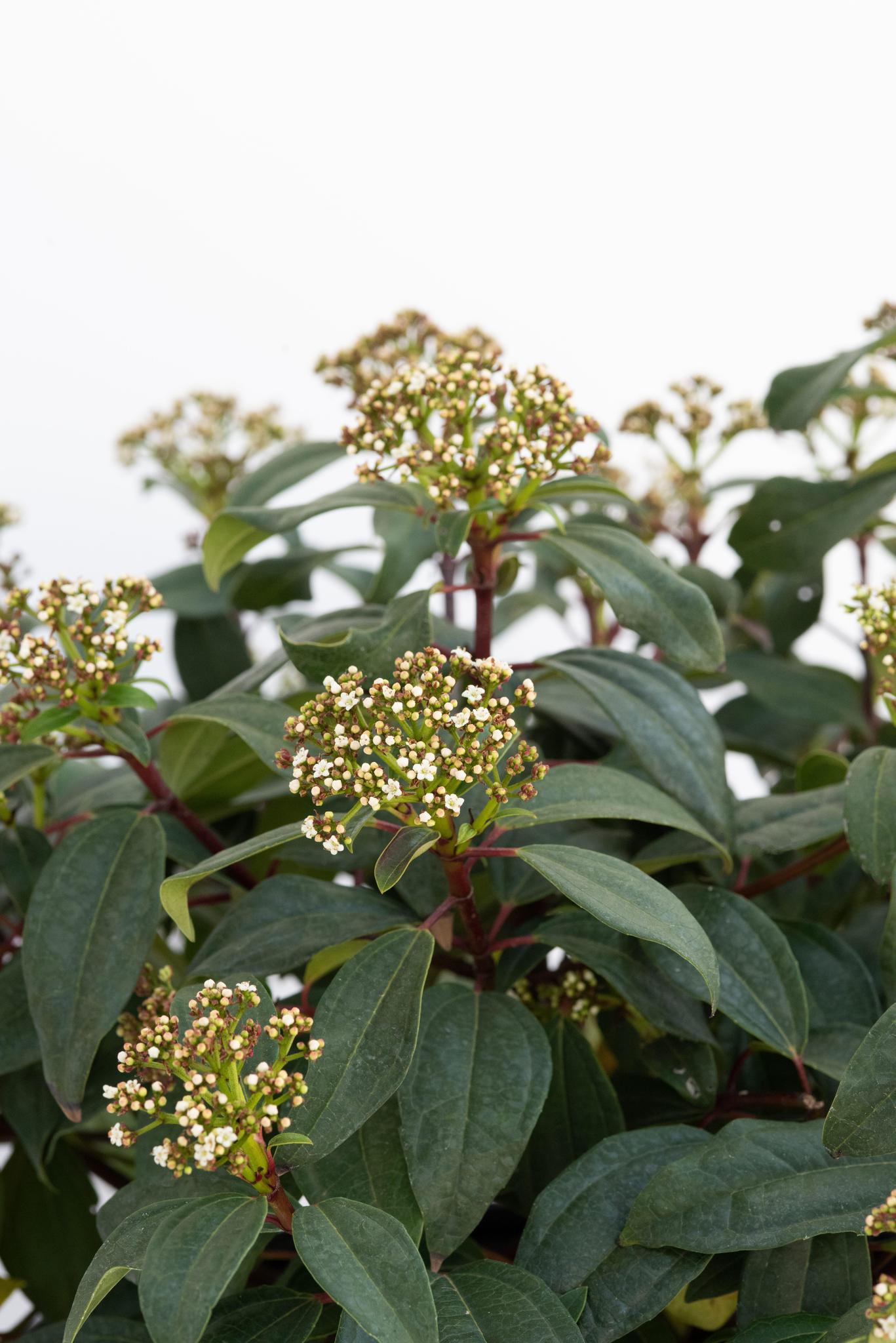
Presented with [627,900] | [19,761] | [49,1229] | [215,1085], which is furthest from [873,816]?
[49,1229]

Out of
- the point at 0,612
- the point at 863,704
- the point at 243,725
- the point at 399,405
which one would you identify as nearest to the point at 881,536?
the point at 863,704

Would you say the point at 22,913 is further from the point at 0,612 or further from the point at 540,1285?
the point at 540,1285

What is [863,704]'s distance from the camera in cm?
139

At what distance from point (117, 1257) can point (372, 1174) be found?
0.15m

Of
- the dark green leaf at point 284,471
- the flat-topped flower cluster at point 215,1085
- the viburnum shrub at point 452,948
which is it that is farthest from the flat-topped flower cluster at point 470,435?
the flat-topped flower cluster at point 215,1085

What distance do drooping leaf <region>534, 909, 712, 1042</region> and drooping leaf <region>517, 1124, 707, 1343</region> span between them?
68 mm

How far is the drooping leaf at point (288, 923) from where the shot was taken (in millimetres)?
844

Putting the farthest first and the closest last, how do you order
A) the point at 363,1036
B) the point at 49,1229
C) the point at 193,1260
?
the point at 49,1229
the point at 363,1036
the point at 193,1260

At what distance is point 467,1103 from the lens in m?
0.75

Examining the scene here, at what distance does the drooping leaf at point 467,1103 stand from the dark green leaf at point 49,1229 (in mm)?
510

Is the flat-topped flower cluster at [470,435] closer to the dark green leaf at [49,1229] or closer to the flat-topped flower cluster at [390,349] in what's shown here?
the flat-topped flower cluster at [390,349]

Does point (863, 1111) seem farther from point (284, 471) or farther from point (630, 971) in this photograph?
point (284, 471)

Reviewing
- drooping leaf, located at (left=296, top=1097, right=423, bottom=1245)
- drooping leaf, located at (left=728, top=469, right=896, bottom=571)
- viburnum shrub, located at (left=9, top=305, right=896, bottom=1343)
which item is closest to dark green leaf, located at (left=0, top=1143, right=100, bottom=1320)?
viburnum shrub, located at (left=9, top=305, right=896, bottom=1343)

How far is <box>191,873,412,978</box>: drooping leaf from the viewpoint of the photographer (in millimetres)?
844
